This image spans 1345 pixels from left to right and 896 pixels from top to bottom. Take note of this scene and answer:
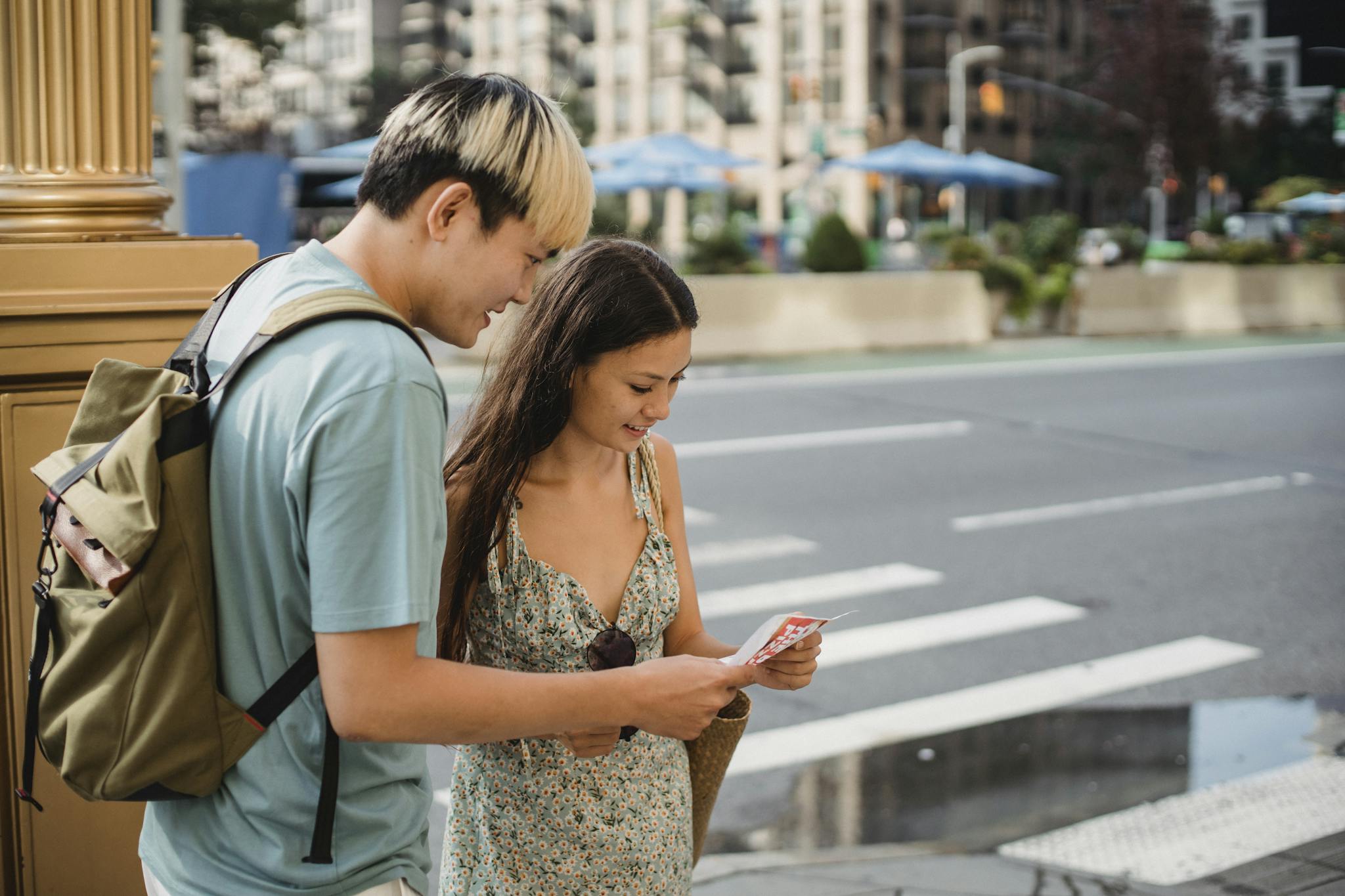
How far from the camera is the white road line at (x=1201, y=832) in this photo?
4332mm

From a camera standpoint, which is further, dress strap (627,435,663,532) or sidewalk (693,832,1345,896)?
sidewalk (693,832,1345,896)

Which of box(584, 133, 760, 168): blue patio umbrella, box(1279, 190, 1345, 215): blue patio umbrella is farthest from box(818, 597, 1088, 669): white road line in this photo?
box(1279, 190, 1345, 215): blue patio umbrella

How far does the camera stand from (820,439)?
41.1ft

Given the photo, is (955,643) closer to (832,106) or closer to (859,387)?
(859,387)

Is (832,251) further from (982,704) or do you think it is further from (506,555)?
(506,555)

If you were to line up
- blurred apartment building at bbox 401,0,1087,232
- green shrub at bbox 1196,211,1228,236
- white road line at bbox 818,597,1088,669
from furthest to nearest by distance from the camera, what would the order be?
1. blurred apartment building at bbox 401,0,1087,232
2. green shrub at bbox 1196,211,1228,236
3. white road line at bbox 818,597,1088,669

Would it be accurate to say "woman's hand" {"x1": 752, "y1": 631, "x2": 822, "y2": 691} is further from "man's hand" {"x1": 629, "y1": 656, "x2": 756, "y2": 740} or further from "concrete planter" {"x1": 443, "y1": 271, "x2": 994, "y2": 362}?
"concrete planter" {"x1": 443, "y1": 271, "x2": 994, "y2": 362}

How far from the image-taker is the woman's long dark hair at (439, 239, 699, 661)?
238 centimetres

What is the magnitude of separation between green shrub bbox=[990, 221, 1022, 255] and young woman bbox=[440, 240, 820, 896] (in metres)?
21.6

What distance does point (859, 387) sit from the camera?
16094 millimetres

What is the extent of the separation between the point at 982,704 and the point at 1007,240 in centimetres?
1849

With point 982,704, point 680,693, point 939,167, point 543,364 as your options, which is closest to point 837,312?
point 939,167

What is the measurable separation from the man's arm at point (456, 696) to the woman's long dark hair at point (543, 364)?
1.90 ft

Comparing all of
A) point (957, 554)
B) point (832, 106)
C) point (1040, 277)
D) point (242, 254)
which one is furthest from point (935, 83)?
point (242, 254)
